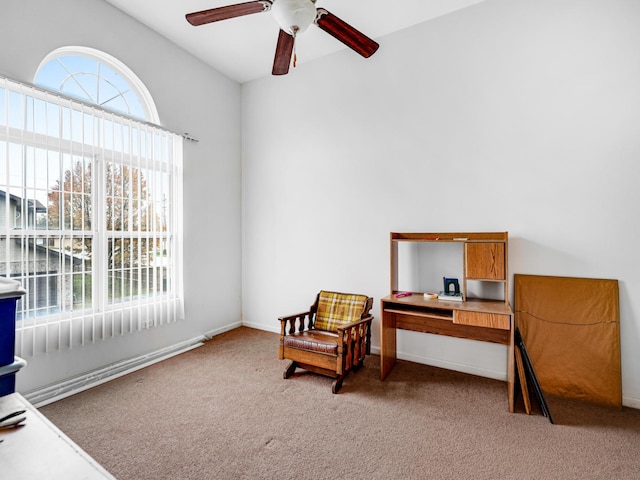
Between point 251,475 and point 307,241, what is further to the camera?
point 307,241

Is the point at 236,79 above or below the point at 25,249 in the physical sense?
above

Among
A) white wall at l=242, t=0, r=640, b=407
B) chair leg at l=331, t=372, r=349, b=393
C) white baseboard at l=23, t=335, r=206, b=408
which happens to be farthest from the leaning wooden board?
white baseboard at l=23, t=335, r=206, b=408

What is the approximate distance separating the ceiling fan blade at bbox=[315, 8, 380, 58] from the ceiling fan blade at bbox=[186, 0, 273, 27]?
35 cm

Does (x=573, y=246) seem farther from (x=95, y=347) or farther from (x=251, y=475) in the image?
(x=95, y=347)

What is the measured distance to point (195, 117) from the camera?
383 cm

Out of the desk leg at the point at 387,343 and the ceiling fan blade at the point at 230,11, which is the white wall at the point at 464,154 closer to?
the desk leg at the point at 387,343

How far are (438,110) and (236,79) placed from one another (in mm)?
2759

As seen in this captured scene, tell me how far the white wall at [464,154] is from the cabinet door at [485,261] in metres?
0.29

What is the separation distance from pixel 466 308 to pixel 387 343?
81 cm

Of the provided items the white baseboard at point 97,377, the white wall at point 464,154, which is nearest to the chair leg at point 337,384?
the white wall at point 464,154

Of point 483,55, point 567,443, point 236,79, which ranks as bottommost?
point 567,443

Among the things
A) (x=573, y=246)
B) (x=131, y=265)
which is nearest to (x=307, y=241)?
(x=131, y=265)

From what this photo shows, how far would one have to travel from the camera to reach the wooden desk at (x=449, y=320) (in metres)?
2.44

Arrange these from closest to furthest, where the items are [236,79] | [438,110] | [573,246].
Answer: [573,246] < [438,110] < [236,79]
